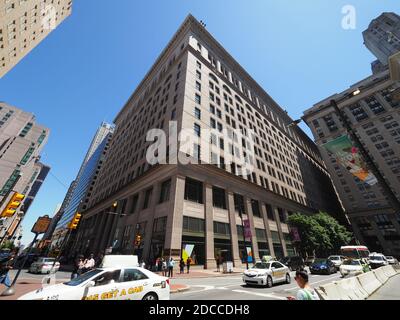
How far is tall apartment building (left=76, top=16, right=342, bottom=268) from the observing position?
2638cm

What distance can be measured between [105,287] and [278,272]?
12337 mm

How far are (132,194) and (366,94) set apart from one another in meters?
91.7

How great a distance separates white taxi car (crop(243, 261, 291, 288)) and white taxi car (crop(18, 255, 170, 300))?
735cm

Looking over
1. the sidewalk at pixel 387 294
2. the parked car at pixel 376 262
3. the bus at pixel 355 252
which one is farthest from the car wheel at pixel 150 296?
the bus at pixel 355 252

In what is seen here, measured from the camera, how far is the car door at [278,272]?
14520 mm

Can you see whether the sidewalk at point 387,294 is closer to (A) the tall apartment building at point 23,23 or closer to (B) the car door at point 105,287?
(B) the car door at point 105,287

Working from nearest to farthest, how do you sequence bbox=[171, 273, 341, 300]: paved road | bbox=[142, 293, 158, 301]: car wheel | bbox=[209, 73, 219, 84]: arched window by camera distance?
bbox=[142, 293, 158, 301]: car wheel < bbox=[171, 273, 341, 300]: paved road < bbox=[209, 73, 219, 84]: arched window

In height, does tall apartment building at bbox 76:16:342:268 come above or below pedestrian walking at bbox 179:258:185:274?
above

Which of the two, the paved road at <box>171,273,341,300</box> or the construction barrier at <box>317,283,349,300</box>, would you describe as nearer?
the construction barrier at <box>317,283,349,300</box>

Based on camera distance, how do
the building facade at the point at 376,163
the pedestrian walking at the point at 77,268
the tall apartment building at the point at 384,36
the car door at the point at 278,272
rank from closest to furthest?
the car door at the point at 278,272 → the pedestrian walking at the point at 77,268 → the building facade at the point at 376,163 → the tall apartment building at the point at 384,36

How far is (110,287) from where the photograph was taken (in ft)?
23.6

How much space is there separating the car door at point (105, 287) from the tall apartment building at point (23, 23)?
47675 millimetres

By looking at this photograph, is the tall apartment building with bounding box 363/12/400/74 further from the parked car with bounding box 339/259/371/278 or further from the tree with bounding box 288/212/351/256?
the parked car with bounding box 339/259/371/278

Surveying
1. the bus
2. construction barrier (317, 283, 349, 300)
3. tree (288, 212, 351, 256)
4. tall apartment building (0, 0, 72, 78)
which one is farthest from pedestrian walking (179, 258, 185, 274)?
tall apartment building (0, 0, 72, 78)
